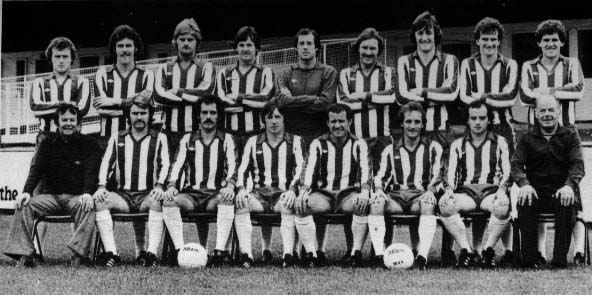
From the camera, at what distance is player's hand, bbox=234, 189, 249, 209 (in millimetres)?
5613

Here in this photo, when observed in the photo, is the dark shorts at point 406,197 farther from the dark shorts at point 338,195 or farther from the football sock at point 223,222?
the football sock at point 223,222

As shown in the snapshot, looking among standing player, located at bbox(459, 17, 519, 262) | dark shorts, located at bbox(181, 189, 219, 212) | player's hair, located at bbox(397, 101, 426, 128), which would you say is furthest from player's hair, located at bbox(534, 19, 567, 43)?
dark shorts, located at bbox(181, 189, 219, 212)

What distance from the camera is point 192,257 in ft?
17.6

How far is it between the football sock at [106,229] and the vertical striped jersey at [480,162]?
8.25ft

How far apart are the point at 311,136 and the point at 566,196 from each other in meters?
2.08

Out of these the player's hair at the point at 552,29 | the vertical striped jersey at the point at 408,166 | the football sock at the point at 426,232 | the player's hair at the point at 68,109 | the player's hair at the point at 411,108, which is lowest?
the football sock at the point at 426,232

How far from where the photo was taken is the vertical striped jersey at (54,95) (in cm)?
640

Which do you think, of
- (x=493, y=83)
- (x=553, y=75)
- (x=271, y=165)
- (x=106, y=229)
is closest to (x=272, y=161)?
(x=271, y=165)

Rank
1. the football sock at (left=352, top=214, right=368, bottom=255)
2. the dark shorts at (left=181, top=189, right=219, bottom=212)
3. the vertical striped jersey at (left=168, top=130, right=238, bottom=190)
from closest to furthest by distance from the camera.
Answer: the football sock at (left=352, top=214, right=368, bottom=255)
the dark shorts at (left=181, top=189, right=219, bottom=212)
the vertical striped jersey at (left=168, top=130, right=238, bottom=190)

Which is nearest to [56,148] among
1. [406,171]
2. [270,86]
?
[270,86]

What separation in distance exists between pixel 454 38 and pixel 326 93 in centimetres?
502

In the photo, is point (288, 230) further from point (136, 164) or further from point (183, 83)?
point (183, 83)

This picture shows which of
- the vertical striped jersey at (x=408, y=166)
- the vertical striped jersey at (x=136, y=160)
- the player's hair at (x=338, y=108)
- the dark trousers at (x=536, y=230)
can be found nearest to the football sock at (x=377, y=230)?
the vertical striped jersey at (x=408, y=166)

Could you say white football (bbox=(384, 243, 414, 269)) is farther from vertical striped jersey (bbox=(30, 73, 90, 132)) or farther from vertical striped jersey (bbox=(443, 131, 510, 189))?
vertical striped jersey (bbox=(30, 73, 90, 132))
